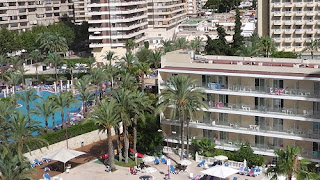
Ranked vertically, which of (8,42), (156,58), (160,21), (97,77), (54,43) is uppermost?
(160,21)

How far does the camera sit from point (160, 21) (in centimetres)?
13550

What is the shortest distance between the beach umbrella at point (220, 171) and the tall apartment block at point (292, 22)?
198ft

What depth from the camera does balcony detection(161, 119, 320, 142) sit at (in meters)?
44.9

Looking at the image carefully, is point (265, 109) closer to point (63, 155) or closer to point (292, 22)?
point (63, 155)

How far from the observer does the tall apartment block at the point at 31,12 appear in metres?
124

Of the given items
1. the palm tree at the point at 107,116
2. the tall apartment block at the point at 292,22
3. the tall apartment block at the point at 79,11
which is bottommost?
the palm tree at the point at 107,116

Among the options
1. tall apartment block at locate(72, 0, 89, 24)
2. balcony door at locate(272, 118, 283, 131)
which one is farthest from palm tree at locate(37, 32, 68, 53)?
balcony door at locate(272, 118, 283, 131)

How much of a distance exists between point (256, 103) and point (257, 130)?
248 centimetres

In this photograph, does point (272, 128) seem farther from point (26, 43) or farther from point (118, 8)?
point (26, 43)

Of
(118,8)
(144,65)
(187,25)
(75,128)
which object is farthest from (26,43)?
(75,128)

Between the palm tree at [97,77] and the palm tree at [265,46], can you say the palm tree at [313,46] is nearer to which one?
the palm tree at [265,46]

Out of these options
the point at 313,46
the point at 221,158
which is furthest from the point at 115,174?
the point at 313,46

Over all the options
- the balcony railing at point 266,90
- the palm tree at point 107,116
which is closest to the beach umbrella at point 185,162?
the palm tree at point 107,116

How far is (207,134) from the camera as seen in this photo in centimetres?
5034
